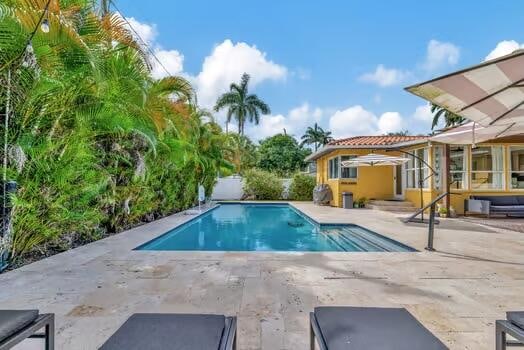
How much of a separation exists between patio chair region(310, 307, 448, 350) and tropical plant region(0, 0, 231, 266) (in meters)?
4.37

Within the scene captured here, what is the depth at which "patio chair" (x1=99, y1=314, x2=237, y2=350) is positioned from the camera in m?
1.70

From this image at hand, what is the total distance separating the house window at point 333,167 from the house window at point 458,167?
17.1ft

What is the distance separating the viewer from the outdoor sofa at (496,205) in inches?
458

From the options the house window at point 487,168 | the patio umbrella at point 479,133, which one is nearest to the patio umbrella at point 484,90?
the patio umbrella at point 479,133

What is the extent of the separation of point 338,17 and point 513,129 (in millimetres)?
8936

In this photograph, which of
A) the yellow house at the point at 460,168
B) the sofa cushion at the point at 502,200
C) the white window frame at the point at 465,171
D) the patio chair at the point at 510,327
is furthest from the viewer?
the white window frame at the point at 465,171

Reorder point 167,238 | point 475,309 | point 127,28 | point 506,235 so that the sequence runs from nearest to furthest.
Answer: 1. point 475,309
2. point 127,28
3. point 506,235
4. point 167,238

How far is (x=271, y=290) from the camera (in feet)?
12.7

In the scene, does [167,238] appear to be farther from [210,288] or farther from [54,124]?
[210,288]

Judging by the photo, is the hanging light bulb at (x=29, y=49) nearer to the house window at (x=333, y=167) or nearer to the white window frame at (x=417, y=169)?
the white window frame at (x=417, y=169)

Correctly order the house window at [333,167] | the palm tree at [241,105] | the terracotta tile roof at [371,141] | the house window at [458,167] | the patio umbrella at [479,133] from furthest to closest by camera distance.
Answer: the palm tree at [241,105] < the house window at [333,167] < the terracotta tile roof at [371,141] < the house window at [458,167] < the patio umbrella at [479,133]

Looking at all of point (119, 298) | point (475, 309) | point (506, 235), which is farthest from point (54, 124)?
point (506, 235)

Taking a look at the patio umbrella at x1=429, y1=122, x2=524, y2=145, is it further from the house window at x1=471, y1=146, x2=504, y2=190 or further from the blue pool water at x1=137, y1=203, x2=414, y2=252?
the house window at x1=471, y1=146, x2=504, y2=190

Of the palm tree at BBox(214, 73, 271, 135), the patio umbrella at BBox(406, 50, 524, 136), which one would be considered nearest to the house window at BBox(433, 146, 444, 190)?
the patio umbrella at BBox(406, 50, 524, 136)
